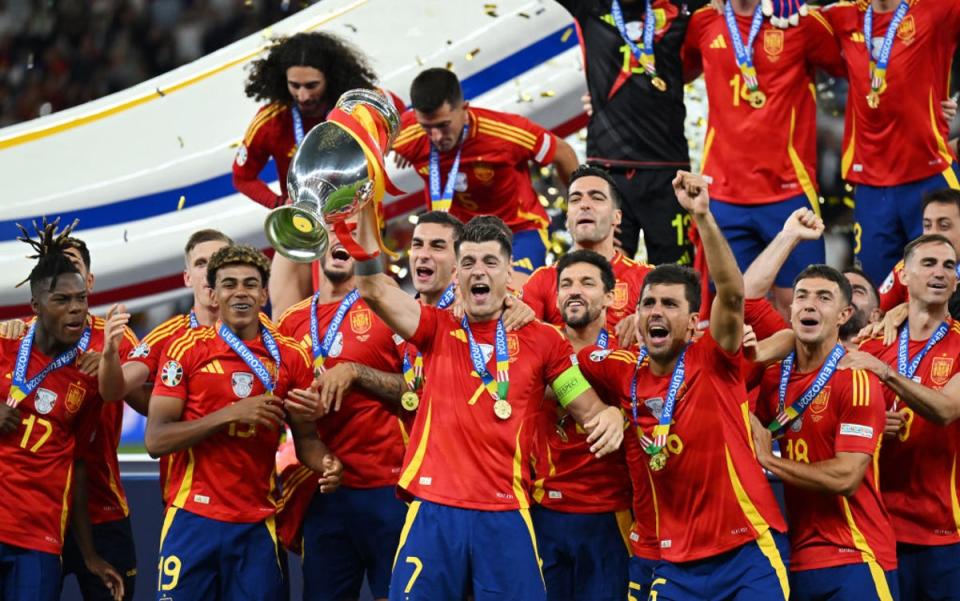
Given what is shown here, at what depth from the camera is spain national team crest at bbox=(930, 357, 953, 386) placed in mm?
6297

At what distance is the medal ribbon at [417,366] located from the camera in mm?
6406

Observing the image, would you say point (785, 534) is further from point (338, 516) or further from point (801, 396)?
point (338, 516)

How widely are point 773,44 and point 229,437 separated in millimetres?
3190

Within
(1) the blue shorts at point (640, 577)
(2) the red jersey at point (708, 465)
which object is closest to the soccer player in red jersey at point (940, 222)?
(2) the red jersey at point (708, 465)

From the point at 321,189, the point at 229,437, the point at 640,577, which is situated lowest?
the point at 640,577

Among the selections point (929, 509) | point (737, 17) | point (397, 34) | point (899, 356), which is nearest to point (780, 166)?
point (737, 17)

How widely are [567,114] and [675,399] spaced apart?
3.74 meters

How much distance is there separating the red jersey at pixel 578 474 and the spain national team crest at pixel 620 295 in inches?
15.4

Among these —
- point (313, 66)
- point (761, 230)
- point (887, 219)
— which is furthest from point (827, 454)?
point (313, 66)

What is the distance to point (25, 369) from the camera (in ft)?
21.0

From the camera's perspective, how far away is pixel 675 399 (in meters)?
5.69

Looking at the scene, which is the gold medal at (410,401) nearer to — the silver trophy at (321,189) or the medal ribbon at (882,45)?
the silver trophy at (321,189)

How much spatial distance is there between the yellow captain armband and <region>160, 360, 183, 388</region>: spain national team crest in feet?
5.03

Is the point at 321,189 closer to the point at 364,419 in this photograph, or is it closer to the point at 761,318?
the point at 364,419
